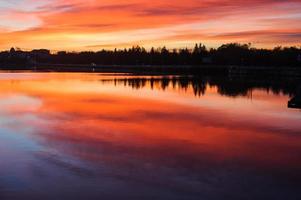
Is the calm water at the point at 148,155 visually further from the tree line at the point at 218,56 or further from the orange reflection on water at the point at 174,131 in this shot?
the tree line at the point at 218,56

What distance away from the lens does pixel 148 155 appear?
42.0 ft

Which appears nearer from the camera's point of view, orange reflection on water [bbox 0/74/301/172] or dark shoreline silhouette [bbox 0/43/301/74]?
orange reflection on water [bbox 0/74/301/172]

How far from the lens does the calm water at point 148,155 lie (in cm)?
959

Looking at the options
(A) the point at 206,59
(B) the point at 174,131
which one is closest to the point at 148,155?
(B) the point at 174,131

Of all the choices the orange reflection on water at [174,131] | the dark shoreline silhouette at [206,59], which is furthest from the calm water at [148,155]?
the dark shoreline silhouette at [206,59]

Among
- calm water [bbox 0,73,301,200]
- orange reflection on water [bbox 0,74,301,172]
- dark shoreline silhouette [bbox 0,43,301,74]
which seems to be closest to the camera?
calm water [bbox 0,73,301,200]

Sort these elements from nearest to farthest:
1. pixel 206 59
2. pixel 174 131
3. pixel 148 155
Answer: pixel 148 155 → pixel 174 131 → pixel 206 59

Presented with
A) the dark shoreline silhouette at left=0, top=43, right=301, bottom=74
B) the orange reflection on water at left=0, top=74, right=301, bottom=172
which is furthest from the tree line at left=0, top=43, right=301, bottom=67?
the orange reflection on water at left=0, top=74, right=301, bottom=172

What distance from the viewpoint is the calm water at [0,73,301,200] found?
31.4ft

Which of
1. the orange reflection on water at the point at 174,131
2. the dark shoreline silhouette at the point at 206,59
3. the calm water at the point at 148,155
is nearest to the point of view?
the calm water at the point at 148,155

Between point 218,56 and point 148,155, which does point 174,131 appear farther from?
point 218,56

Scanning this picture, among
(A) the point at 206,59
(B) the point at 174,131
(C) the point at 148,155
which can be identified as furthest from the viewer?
(A) the point at 206,59

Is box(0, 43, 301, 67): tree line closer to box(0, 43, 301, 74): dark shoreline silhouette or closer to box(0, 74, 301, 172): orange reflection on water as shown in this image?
box(0, 43, 301, 74): dark shoreline silhouette

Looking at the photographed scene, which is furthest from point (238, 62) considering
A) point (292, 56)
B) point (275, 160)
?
point (275, 160)
